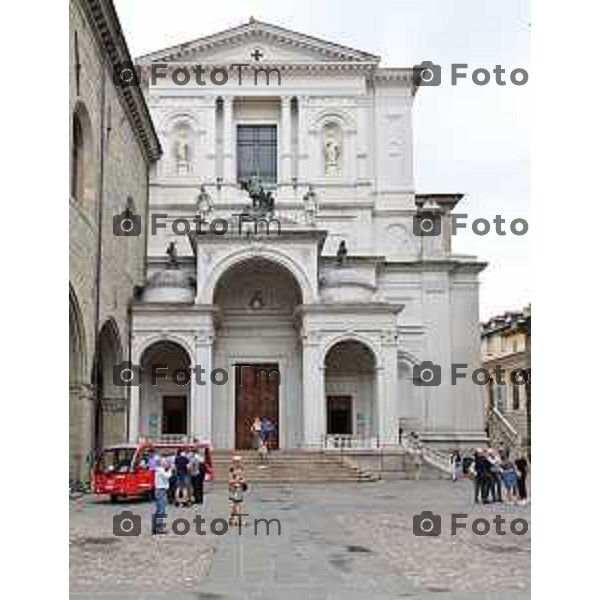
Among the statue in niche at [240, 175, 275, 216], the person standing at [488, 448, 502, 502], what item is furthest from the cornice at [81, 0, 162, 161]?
the person standing at [488, 448, 502, 502]

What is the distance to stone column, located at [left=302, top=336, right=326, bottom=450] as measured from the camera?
36.2 metres

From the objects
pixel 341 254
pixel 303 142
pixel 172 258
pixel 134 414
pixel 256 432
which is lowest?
pixel 256 432

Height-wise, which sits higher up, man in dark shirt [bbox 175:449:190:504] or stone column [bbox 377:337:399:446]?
stone column [bbox 377:337:399:446]

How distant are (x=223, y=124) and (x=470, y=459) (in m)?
17.8

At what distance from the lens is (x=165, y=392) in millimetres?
39812

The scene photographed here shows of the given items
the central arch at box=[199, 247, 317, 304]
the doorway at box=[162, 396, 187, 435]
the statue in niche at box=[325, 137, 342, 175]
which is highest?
the statue in niche at box=[325, 137, 342, 175]

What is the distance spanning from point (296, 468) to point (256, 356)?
8004 mm

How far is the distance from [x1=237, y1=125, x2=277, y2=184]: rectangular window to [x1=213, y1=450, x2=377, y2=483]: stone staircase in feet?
46.6

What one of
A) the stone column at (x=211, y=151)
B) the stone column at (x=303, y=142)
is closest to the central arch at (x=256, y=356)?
the stone column at (x=303, y=142)

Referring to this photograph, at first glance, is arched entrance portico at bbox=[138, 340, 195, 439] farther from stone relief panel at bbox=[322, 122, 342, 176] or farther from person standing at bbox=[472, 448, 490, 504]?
person standing at bbox=[472, 448, 490, 504]

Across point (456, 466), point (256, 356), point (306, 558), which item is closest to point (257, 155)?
point (256, 356)

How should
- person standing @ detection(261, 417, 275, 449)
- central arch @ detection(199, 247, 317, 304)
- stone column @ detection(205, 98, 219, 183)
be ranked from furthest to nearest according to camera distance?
stone column @ detection(205, 98, 219, 183) → central arch @ detection(199, 247, 317, 304) → person standing @ detection(261, 417, 275, 449)

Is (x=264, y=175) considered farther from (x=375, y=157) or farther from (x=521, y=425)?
(x=521, y=425)

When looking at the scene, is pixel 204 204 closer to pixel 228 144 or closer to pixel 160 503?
pixel 228 144
